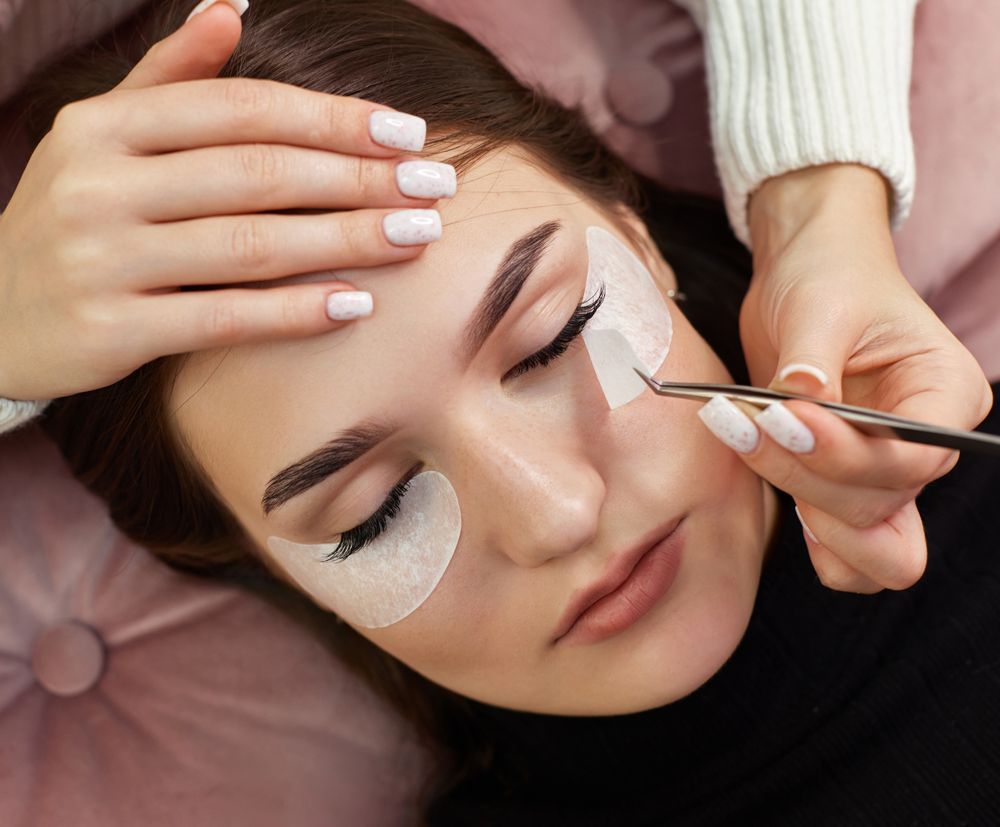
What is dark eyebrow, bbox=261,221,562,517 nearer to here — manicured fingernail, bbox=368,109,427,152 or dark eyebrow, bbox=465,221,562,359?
dark eyebrow, bbox=465,221,562,359

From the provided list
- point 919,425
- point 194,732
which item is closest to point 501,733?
point 194,732

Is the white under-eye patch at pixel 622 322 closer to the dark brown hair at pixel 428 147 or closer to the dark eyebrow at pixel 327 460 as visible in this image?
the dark brown hair at pixel 428 147

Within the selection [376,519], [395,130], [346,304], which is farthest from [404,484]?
[395,130]

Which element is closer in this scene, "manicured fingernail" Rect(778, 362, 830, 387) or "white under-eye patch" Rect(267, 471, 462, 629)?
"manicured fingernail" Rect(778, 362, 830, 387)

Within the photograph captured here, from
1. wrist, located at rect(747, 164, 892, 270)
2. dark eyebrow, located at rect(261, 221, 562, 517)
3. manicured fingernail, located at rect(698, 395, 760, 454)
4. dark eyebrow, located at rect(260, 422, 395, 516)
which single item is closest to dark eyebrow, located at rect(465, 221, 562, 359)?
dark eyebrow, located at rect(261, 221, 562, 517)

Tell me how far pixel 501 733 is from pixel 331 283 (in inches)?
30.7

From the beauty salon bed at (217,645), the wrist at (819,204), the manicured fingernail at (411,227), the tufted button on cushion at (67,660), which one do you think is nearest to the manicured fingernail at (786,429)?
the manicured fingernail at (411,227)

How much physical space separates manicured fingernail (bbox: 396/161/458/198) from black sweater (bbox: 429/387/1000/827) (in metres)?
0.60

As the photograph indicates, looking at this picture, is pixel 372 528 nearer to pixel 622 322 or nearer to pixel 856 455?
pixel 622 322

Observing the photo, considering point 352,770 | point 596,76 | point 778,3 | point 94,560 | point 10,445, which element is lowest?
point 352,770

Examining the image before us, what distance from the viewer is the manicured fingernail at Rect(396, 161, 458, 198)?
83 centimetres

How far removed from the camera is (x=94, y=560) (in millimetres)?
1342

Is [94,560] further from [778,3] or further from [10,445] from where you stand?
[778,3]

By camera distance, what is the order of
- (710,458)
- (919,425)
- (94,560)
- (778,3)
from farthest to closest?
1. (94,560)
2. (778,3)
3. (710,458)
4. (919,425)
